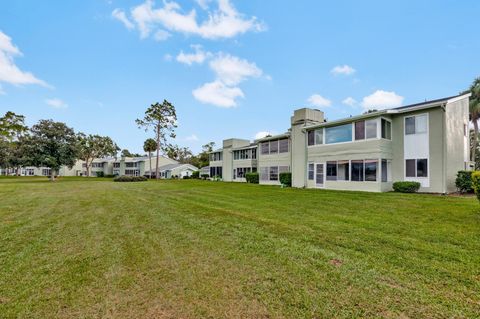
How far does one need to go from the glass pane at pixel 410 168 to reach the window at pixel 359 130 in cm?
313

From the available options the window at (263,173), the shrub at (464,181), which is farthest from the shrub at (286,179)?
the shrub at (464,181)

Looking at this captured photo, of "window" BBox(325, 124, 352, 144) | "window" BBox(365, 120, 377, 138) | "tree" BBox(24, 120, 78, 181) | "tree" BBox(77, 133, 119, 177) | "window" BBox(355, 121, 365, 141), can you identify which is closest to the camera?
"window" BBox(365, 120, 377, 138)

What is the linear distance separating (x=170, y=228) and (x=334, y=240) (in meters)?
4.19

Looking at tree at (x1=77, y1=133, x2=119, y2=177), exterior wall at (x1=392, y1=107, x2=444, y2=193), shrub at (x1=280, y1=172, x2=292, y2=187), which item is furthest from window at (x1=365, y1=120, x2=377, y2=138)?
tree at (x1=77, y1=133, x2=119, y2=177)

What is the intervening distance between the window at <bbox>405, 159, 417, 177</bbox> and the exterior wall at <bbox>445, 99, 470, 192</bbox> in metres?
1.69

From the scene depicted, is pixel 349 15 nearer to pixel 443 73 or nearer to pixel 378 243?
pixel 443 73

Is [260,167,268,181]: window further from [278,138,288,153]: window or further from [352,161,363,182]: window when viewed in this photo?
[352,161,363,182]: window

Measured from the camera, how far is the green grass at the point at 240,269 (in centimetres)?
300

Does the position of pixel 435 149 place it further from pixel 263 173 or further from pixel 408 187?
pixel 263 173

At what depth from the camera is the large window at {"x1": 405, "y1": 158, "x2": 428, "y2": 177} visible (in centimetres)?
1552

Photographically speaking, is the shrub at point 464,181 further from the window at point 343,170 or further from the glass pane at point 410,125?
the window at point 343,170

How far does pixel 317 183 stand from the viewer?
68.5 feet

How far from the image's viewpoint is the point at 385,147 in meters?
16.7

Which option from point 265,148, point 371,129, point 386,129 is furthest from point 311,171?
point 265,148
